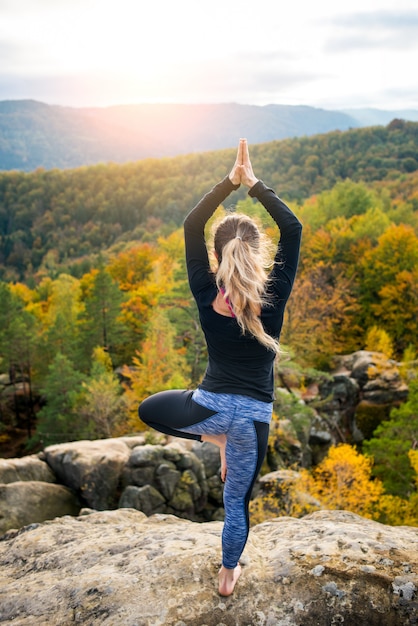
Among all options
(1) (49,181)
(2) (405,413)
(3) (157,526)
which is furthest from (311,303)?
(1) (49,181)

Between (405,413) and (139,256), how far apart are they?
178 ft

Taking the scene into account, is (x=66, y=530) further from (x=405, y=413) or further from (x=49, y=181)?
(x=49, y=181)

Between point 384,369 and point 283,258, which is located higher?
point 283,258

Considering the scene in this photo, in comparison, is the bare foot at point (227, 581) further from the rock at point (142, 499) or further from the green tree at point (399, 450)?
the green tree at point (399, 450)

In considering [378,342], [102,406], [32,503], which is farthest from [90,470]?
[378,342]

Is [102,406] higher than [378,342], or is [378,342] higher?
[378,342]

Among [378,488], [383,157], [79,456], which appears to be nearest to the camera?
[79,456]

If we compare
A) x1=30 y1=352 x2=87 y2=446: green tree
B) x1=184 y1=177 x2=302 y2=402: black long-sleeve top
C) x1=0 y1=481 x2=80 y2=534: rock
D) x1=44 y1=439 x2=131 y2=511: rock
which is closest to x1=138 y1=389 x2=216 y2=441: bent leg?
x1=184 y1=177 x2=302 y2=402: black long-sleeve top

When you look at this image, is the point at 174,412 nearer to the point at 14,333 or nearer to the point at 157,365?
the point at 157,365

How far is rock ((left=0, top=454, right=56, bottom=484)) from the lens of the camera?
15680 millimetres

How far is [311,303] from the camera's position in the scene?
37.5m

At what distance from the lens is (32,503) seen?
585 inches

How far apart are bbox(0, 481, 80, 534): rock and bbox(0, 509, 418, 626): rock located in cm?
866

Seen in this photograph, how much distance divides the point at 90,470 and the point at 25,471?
7.06 feet
